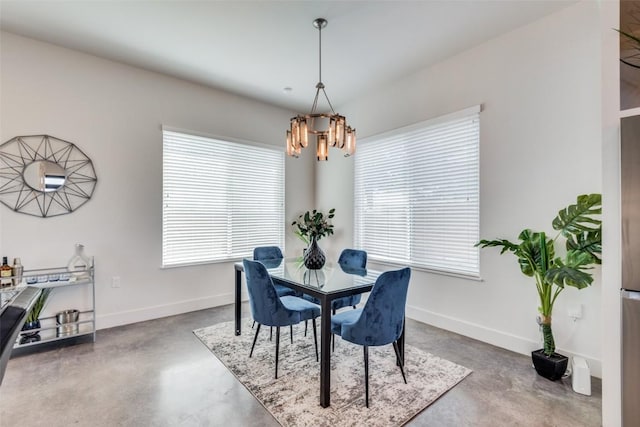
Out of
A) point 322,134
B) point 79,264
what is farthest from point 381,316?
point 79,264

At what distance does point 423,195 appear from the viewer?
3.61 metres

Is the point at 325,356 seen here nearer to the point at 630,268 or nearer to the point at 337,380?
the point at 337,380

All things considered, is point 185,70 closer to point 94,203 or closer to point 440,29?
point 94,203

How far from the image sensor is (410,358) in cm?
269

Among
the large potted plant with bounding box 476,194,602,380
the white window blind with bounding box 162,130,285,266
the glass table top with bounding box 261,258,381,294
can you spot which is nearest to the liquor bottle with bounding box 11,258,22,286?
the white window blind with bounding box 162,130,285,266

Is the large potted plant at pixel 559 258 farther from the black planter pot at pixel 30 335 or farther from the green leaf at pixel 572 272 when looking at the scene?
the black planter pot at pixel 30 335

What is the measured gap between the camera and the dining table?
2.01 m

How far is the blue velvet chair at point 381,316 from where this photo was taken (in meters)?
2.02

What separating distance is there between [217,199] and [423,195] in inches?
109

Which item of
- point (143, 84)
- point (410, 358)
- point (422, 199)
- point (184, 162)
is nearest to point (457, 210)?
point (422, 199)

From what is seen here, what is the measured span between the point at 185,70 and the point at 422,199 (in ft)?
10.7

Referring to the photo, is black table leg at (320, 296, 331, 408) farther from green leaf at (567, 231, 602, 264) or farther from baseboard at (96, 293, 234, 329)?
baseboard at (96, 293, 234, 329)

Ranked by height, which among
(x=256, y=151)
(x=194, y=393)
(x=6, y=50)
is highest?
(x=6, y=50)

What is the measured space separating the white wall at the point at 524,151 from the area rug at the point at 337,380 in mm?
815
